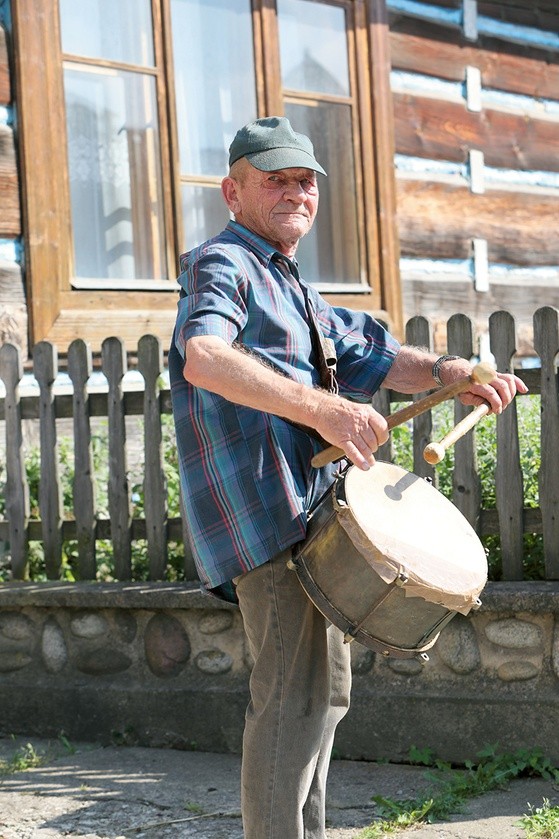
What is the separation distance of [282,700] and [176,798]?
1.43 metres

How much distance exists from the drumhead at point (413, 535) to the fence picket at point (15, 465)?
8.80ft

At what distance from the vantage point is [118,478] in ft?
15.7

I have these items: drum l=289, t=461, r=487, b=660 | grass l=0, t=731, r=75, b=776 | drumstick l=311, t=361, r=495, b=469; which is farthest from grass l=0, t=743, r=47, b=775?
drumstick l=311, t=361, r=495, b=469

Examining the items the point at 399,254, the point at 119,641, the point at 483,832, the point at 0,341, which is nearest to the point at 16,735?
the point at 119,641

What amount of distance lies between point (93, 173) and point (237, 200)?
11.3 ft

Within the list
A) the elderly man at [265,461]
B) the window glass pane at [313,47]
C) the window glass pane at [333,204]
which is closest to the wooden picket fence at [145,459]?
the elderly man at [265,461]

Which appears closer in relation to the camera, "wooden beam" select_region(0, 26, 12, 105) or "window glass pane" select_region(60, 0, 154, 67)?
"wooden beam" select_region(0, 26, 12, 105)

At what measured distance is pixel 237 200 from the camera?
2.77 metres

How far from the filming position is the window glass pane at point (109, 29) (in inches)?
231

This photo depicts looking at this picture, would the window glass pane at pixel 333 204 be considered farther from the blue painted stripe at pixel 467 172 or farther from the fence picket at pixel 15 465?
the fence picket at pixel 15 465

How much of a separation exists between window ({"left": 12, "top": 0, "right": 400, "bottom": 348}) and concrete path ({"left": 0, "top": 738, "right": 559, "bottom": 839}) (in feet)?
7.41

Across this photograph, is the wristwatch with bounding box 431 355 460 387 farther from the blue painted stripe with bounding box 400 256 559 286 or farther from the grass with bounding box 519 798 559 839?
the blue painted stripe with bounding box 400 256 559 286

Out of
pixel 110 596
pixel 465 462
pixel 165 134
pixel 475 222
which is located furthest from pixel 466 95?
pixel 110 596

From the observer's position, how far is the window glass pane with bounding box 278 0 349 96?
663 cm
